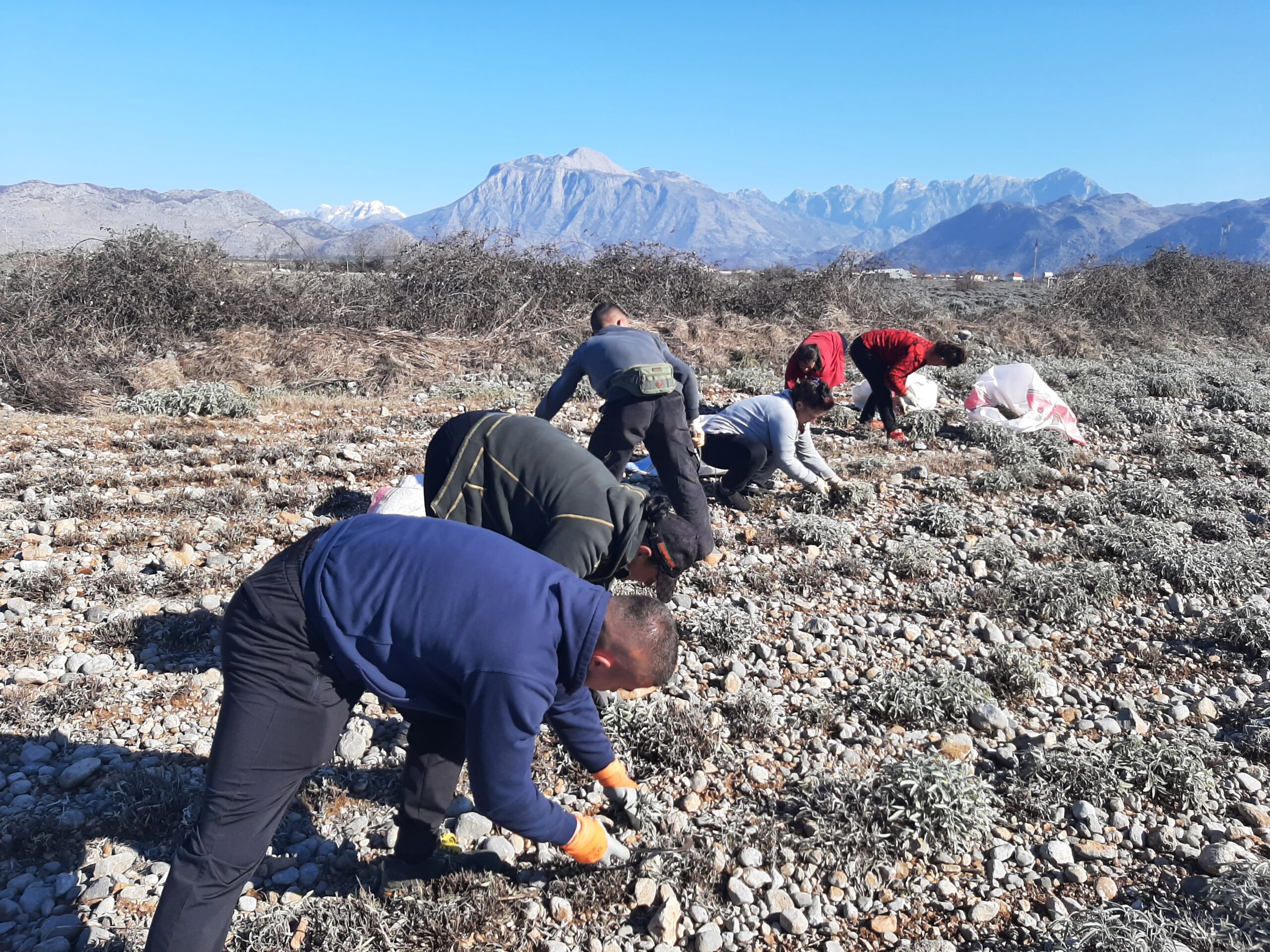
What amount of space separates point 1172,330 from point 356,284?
56.5 feet

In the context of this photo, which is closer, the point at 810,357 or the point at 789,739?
the point at 789,739

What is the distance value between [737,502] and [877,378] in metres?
3.14

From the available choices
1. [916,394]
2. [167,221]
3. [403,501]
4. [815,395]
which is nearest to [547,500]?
[403,501]

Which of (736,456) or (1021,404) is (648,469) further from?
(1021,404)

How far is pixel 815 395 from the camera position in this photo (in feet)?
18.8

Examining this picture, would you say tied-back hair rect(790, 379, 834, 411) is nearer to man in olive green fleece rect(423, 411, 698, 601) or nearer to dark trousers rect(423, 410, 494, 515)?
man in olive green fleece rect(423, 411, 698, 601)

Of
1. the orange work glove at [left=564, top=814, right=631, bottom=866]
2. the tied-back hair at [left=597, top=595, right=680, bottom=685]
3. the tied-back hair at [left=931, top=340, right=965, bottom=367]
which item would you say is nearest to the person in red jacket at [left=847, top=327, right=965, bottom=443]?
the tied-back hair at [left=931, top=340, right=965, bottom=367]

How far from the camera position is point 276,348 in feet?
36.9

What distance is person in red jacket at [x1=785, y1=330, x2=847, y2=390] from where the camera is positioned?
6.99 m

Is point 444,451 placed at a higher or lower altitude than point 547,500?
higher

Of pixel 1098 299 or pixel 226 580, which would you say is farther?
pixel 1098 299

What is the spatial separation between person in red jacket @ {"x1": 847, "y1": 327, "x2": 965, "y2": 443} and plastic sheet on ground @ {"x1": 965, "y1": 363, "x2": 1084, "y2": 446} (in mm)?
983

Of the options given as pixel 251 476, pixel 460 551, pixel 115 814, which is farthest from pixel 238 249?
pixel 460 551

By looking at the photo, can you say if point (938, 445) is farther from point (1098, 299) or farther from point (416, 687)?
point (1098, 299)
